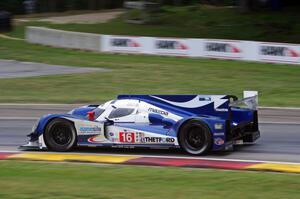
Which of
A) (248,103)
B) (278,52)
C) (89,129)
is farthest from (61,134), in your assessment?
(278,52)

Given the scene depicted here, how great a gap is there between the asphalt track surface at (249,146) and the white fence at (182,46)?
10884 mm

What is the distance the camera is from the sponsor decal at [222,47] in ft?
103

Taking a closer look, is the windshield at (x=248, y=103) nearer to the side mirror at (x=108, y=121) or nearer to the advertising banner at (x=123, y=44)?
the side mirror at (x=108, y=121)

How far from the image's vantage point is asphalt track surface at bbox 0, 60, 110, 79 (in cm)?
2959

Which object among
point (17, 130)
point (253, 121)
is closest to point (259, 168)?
point (253, 121)

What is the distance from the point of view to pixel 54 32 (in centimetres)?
3881

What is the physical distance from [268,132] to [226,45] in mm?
16190

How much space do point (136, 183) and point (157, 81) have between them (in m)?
16.6

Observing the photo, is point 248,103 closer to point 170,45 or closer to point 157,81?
point 157,81

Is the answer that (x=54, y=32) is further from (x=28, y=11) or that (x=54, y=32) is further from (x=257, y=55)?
(x=28, y=11)

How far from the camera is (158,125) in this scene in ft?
42.1

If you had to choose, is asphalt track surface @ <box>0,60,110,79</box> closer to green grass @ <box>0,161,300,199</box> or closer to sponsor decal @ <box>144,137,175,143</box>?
sponsor decal @ <box>144,137,175,143</box>

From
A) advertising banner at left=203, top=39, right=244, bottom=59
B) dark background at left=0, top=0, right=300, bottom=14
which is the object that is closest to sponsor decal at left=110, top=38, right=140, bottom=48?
advertising banner at left=203, top=39, right=244, bottom=59

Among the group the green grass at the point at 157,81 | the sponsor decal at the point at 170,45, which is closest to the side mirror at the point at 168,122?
the green grass at the point at 157,81
